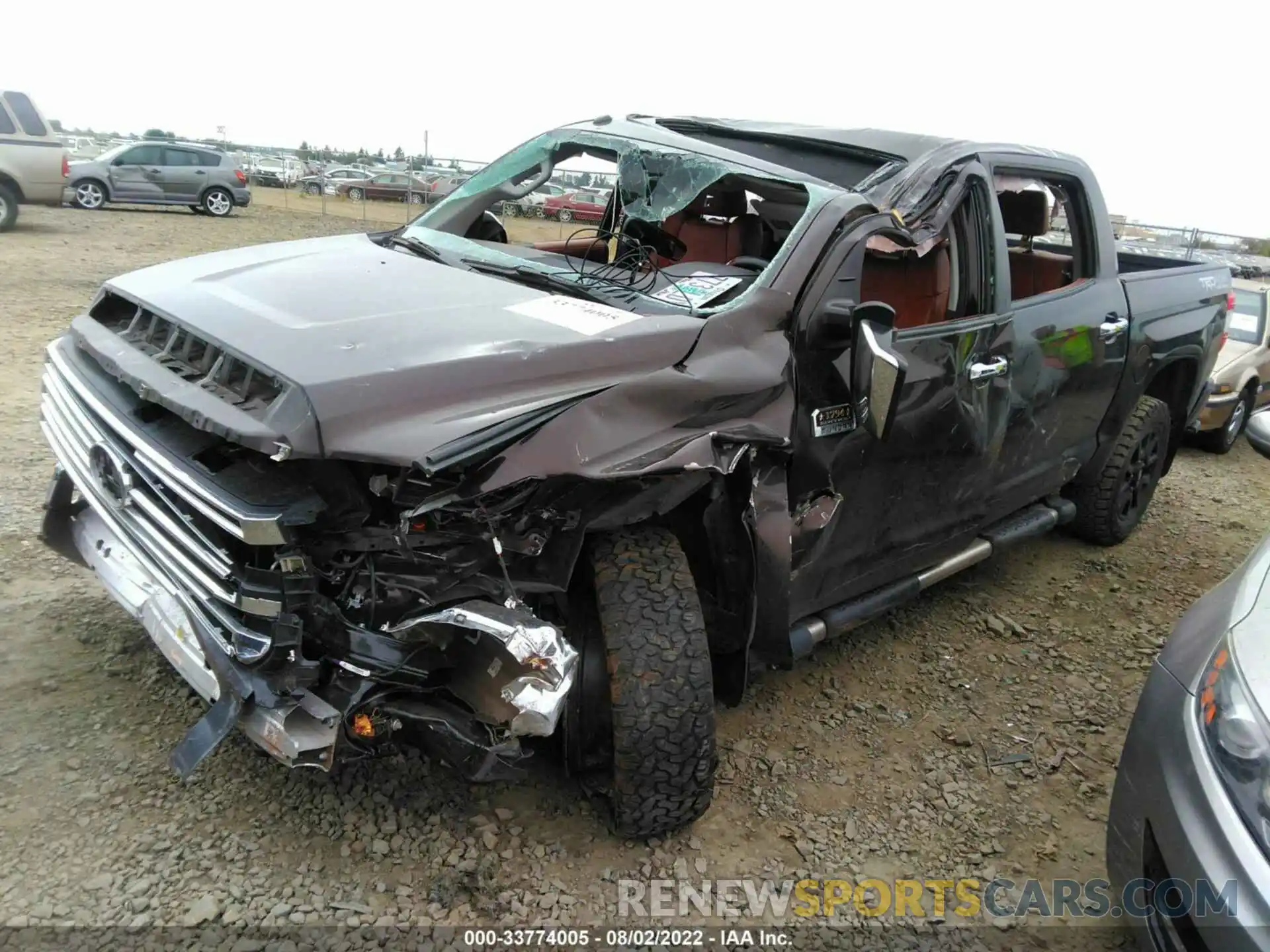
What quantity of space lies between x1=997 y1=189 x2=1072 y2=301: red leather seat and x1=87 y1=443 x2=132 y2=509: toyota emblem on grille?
10.7 feet

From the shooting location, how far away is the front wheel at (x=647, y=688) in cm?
250

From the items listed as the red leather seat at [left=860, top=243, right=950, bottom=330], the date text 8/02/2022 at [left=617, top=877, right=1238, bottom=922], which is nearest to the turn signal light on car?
the date text 8/02/2022 at [left=617, top=877, right=1238, bottom=922]

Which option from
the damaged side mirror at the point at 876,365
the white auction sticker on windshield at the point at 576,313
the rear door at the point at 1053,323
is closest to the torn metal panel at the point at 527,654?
the white auction sticker on windshield at the point at 576,313

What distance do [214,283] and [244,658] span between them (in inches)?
51.4

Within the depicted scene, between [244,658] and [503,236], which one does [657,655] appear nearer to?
[244,658]

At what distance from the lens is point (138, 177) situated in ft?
57.3

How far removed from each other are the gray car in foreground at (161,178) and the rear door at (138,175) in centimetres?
1

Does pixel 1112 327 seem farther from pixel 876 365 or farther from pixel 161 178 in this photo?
pixel 161 178

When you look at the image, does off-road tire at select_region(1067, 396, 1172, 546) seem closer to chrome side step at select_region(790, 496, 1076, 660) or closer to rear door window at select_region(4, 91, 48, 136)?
chrome side step at select_region(790, 496, 1076, 660)

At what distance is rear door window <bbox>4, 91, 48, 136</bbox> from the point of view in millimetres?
12867

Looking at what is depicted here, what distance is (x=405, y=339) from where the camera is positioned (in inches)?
95.9

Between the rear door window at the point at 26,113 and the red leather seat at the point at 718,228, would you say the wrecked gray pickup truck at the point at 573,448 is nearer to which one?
the red leather seat at the point at 718,228

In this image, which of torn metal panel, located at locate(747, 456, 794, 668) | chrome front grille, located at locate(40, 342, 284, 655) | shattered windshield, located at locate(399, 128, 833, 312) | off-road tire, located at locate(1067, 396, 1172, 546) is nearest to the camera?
chrome front grille, located at locate(40, 342, 284, 655)

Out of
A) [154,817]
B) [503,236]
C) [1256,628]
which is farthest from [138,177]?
[1256,628]
